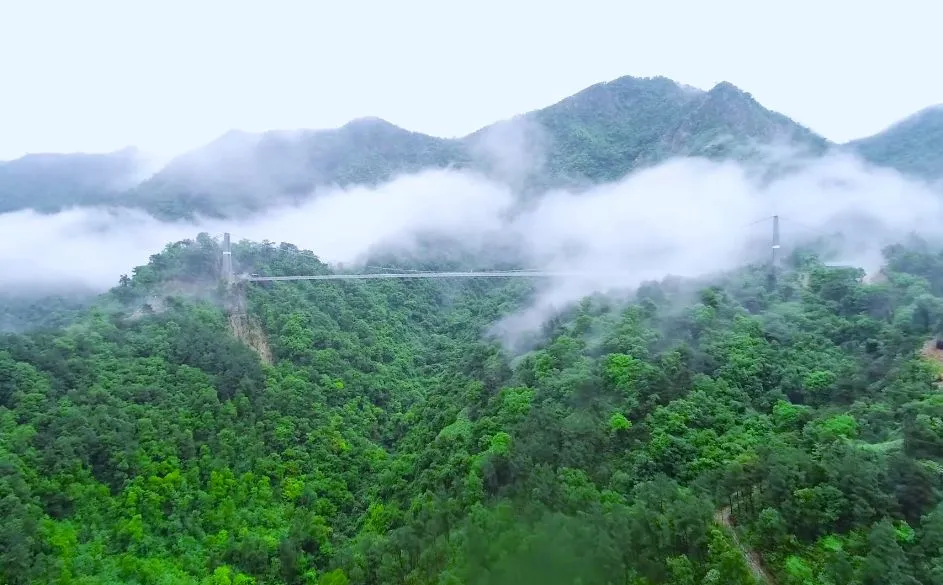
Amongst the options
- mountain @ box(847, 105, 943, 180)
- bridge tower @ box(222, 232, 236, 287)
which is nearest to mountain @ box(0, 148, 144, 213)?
bridge tower @ box(222, 232, 236, 287)

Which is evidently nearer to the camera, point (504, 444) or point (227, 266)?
point (504, 444)

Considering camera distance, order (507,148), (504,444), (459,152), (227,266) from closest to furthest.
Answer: (504,444) → (227,266) → (507,148) → (459,152)

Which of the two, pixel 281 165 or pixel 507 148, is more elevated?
pixel 281 165

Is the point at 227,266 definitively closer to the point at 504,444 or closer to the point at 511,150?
the point at 504,444

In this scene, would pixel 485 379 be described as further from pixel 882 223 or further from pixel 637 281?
pixel 882 223

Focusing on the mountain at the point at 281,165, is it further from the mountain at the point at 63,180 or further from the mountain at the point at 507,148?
the mountain at the point at 63,180

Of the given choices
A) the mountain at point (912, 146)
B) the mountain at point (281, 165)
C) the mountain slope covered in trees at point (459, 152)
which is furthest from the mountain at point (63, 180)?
the mountain at point (912, 146)

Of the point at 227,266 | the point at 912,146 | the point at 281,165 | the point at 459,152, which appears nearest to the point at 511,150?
the point at 459,152
